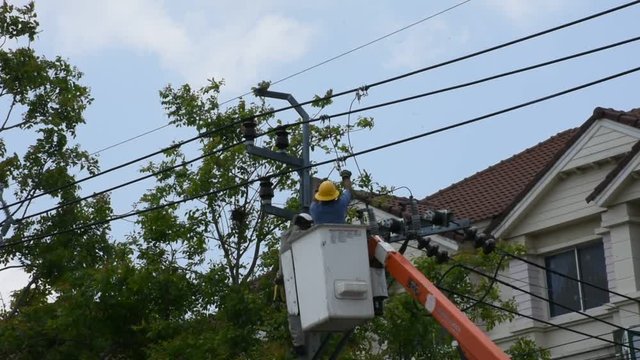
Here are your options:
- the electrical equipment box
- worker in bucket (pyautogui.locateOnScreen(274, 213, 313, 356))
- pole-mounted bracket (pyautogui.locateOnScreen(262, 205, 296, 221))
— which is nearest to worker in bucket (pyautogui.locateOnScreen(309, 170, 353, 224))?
worker in bucket (pyautogui.locateOnScreen(274, 213, 313, 356))

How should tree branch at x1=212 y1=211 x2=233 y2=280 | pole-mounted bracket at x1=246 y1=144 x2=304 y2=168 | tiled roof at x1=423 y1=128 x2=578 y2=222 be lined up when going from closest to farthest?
1. pole-mounted bracket at x1=246 y1=144 x2=304 y2=168
2. tree branch at x1=212 y1=211 x2=233 y2=280
3. tiled roof at x1=423 y1=128 x2=578 y2=222

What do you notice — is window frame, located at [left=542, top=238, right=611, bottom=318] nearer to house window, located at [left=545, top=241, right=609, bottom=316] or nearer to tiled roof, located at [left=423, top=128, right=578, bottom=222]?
house window, located at [left=545, top=241, right=609, bottom=316]

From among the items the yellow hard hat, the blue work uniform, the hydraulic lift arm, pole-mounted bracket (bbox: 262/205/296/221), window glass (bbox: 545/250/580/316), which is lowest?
the hydraulic lift arm

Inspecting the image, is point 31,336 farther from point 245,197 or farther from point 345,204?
point 345,204

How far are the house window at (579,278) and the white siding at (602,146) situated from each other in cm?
167

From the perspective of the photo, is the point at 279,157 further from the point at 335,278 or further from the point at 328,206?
the point at 335,278

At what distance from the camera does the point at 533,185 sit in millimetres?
32594

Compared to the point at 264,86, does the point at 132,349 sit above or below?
below

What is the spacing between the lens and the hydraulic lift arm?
17.0 m

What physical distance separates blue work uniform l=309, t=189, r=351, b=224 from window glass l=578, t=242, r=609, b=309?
13.3 metres

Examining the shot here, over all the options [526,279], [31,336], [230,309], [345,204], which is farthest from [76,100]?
[345,204]

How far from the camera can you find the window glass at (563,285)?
3198 cm

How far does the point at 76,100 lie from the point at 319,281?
1528 cm

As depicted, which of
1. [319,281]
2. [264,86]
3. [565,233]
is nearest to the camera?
[319,281]
